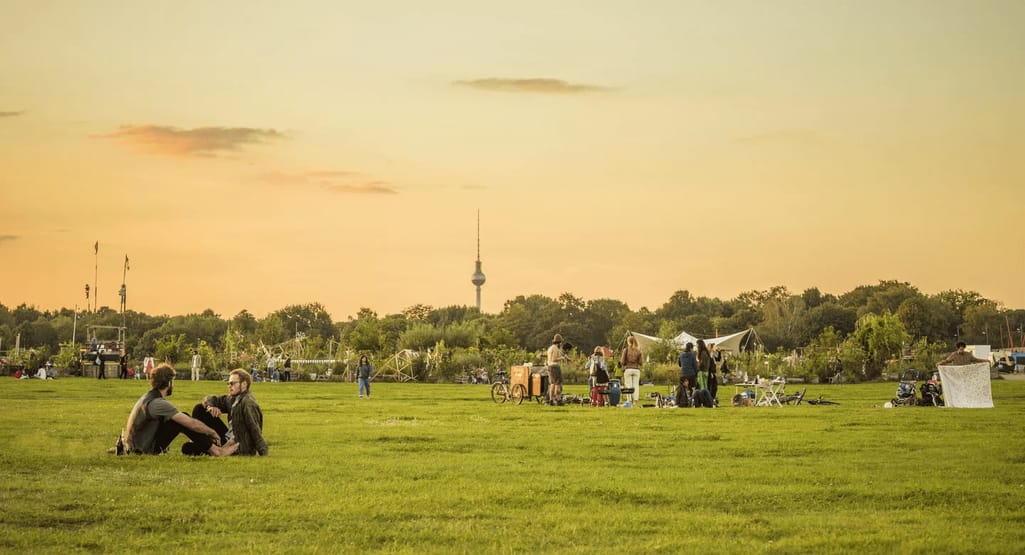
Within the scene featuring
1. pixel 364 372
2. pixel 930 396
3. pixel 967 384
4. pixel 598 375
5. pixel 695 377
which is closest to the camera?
pixel 967 384

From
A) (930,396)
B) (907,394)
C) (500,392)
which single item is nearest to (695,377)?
(907,394)

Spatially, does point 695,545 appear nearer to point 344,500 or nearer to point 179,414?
point 344,500

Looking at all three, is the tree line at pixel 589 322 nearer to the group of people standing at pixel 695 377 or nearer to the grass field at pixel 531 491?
the group of people standing at pixel 695 377

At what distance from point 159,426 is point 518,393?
725 inches

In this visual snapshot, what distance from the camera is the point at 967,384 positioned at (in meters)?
28.8

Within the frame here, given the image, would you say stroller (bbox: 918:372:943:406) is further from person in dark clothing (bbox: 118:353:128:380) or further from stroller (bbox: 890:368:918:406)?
person in dark clothing (bbox: 118:353:128:380)

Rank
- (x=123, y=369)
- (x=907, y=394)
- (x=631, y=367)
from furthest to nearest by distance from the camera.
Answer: (x=123, y=369) < (x=631, y=367) < (x=907, y=394)

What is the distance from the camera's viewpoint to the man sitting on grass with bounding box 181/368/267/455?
49.4ft

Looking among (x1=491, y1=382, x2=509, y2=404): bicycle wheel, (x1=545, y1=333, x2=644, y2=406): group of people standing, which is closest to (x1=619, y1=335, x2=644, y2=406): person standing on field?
(x1=545, y1=333, x2=644, y2=406): group of people standing

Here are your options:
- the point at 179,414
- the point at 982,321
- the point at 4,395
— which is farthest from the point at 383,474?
the point at 982,321

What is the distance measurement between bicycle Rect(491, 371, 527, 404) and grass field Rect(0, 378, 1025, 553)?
10977 millimetres

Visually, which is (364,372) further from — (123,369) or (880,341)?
(880,341)

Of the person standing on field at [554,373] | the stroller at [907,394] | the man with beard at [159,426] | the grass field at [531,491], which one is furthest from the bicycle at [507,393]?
the man with beard at [159,426]

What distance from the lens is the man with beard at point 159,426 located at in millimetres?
14664
